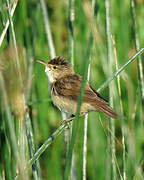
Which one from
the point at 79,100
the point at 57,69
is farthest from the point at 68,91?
the point at 79,100

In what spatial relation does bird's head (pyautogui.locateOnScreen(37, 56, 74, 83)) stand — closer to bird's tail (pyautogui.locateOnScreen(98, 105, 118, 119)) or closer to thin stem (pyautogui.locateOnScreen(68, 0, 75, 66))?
thin stem (pyautogui.locateOnScreen(68, 0, 75, 66))

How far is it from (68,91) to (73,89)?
0.08 metres

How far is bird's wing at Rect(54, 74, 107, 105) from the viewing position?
343 centimetres

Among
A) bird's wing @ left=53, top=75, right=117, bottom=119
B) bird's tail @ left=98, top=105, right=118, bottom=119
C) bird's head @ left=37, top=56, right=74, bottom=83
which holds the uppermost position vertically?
bird's head @ left=37, top=56, right=74, bottom=83

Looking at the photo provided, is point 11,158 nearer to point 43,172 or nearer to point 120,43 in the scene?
point 43,172

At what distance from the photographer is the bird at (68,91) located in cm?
338

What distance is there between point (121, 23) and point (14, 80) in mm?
2575

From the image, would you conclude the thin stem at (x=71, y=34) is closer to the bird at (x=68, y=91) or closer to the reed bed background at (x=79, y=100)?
the reed bed background at (x=79, y=100)

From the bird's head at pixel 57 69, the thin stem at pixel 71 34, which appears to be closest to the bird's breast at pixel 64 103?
the bird's head at pixel 57 69

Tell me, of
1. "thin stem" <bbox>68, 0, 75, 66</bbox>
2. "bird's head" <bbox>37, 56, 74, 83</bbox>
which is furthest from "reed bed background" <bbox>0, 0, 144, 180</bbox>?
"bird's head" <bbox>37, 56, 74, 83</bbox>

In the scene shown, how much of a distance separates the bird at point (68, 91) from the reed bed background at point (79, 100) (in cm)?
10

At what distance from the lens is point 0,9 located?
263 centimetres

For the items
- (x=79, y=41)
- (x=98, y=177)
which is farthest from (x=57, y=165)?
(x=79, y=41)

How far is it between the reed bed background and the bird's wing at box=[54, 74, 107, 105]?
13 cm
